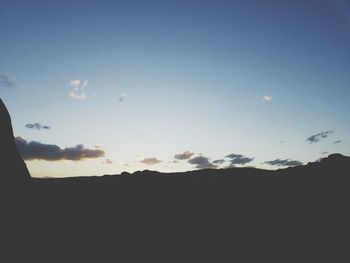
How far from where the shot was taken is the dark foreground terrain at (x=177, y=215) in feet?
51.2

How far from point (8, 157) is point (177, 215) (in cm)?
1037

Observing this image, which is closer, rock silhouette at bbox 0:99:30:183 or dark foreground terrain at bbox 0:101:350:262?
dark foreground terrain at bbox 0:101:350:262

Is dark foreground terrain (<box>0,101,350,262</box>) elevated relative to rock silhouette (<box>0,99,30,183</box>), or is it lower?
lower

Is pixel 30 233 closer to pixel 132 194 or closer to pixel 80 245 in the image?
pixel 80 245

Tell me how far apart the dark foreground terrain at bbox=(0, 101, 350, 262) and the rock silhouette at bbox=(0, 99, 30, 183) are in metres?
0.06

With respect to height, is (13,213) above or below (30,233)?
above

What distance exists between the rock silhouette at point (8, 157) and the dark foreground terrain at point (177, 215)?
64mm

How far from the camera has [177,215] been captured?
1778cm

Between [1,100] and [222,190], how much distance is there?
1532 cm

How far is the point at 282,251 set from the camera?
15.5m

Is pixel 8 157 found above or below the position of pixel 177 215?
above

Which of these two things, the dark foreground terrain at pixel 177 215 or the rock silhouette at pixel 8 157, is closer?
the dark foreground terrain at pixel 177 215

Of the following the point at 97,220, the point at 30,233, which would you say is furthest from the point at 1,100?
the point at 97,220

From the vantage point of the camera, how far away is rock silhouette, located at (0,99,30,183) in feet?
52.6
